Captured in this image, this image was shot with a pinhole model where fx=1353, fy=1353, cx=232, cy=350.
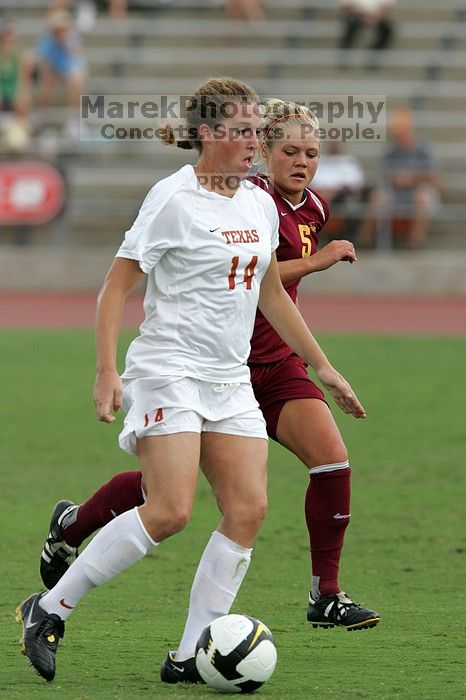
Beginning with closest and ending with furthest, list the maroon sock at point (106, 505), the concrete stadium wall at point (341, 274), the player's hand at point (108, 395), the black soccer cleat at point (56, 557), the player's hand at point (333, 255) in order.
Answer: the player's hand at point (108, 395)
the player's hand at point (333, 255)
the maroon sock at point (106, 505)
the black soccer cleat at point (56, 557)
the concrete stadium wall at point (341, 274)

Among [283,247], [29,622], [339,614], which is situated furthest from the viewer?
[283,247]

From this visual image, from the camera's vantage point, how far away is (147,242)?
175 inches

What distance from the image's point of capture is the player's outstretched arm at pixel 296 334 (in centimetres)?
487

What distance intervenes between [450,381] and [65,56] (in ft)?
35.3

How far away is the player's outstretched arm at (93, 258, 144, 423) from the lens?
431cm

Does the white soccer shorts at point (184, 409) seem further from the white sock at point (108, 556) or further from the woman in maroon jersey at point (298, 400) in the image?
the woman in maroon jersey at point (298, 400)

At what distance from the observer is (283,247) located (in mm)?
5430

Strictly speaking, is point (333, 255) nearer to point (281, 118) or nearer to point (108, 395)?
point (281, 118)

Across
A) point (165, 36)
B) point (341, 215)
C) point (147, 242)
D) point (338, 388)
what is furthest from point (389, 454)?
point (165, 36)

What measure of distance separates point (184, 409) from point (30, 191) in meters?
15.0

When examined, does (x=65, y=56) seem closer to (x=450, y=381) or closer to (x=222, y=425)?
(x=450, y=381)

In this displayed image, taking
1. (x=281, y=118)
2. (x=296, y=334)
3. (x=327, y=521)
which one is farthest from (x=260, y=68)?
(x=296, y=334)

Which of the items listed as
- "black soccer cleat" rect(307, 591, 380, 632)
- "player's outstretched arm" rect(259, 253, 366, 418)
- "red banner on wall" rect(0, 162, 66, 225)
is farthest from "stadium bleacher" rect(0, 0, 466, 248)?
"player's outstretched arm" rect(259, 253, 366, 418)

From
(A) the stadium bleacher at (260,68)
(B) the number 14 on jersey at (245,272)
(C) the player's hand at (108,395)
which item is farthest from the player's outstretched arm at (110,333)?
(A) the stadium bleacher at (260,68)
